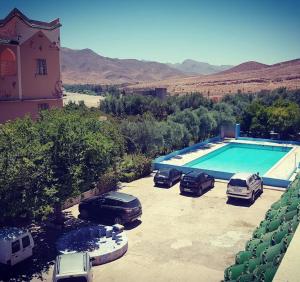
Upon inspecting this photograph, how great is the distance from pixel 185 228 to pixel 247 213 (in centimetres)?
429

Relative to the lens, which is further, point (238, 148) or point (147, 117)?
point (238, 148)

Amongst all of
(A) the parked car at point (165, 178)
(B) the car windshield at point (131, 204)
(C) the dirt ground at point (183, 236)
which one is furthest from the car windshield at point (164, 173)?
(B) the car windshield at point (131, 204)

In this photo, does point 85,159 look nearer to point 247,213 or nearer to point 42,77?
point 247,213

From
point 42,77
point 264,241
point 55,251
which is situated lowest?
point 55,251

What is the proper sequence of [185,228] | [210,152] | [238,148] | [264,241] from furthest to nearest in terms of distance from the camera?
[238,148], [210,152], [185,228], [264,241]

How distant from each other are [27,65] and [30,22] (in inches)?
126

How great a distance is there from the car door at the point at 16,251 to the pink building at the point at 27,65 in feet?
44.4

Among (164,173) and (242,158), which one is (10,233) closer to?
(164,173)

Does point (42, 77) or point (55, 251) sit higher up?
point (42, 77)

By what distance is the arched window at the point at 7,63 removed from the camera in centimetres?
2616

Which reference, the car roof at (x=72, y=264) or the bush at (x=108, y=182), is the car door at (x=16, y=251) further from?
the bush at (x=108, y=182)

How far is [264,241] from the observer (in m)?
→ 10.3

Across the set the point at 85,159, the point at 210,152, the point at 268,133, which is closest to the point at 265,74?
the point at 268,133

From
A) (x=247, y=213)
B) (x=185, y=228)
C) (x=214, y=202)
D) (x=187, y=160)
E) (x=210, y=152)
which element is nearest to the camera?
(x=185, y=228)
